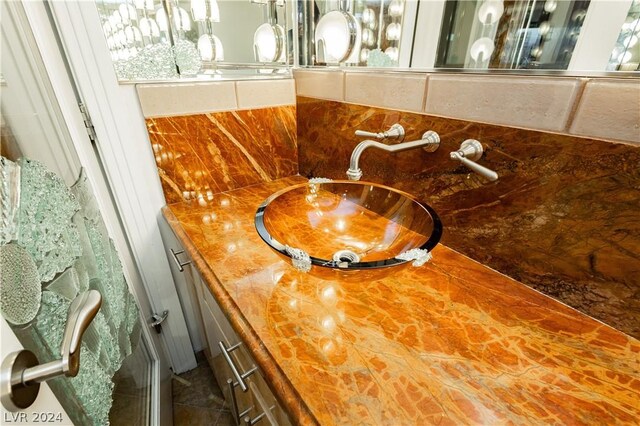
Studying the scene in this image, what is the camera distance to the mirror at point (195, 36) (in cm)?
86

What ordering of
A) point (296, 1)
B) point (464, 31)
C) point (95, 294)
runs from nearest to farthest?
point (95, 294), point (464, 31), point (296, 1)

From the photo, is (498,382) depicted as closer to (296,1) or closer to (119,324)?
(119,324)

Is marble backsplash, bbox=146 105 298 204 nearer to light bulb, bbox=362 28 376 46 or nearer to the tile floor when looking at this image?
light bulb, bbox=362 28 376 46

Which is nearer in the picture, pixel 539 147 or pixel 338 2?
pixel 539 147

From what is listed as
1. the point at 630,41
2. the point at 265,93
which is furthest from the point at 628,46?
the point at 265,93

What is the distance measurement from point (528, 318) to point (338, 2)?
109cm

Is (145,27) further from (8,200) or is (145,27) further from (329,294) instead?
(329,294)

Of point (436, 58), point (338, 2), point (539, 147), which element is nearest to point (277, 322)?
point (539, 147)

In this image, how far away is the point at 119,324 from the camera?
0.76 m

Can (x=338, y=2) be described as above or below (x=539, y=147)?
above

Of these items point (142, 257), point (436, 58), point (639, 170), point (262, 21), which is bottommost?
point (142, 257)

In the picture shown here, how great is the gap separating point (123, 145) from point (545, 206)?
1109 millimetres

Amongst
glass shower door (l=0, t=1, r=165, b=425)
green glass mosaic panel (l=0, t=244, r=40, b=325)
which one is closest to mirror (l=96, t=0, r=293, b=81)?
glass shower door (l=0, t=1, r=165, b=425)

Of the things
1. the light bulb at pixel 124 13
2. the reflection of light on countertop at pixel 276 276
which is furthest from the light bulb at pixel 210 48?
the reflection of light on countertop at pixel 276 276
